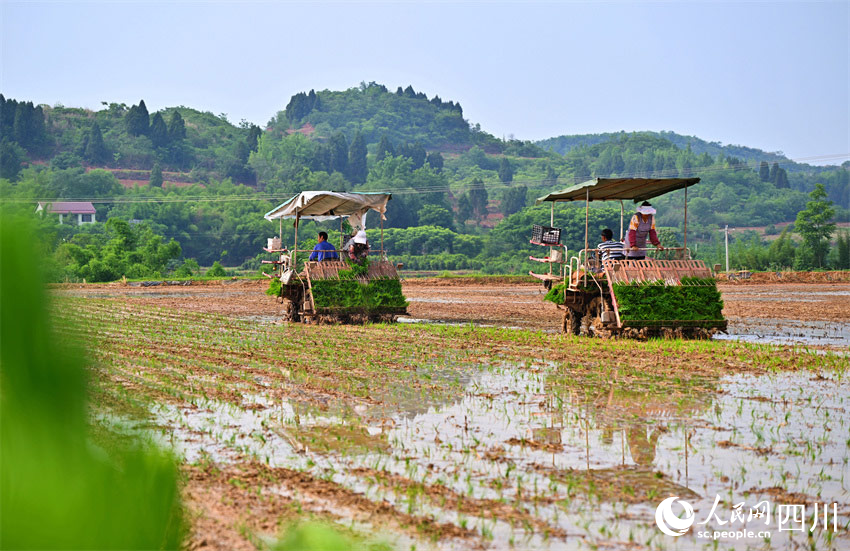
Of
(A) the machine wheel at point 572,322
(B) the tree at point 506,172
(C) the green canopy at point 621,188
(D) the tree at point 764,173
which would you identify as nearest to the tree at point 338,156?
(B) the tree at point 506,172

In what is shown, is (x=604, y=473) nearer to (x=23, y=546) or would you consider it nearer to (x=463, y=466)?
(x=463, y=466)

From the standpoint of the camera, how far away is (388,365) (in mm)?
11750

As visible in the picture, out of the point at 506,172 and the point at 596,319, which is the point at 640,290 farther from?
the point at 506,172

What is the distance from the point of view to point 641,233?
15070 millimetres

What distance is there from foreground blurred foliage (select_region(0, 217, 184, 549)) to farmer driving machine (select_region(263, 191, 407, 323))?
17.4 metres

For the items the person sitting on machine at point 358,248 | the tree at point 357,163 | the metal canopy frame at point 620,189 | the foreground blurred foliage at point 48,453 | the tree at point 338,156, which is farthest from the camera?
the tree at point 357,163

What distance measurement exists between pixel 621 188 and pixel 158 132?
133045 mm

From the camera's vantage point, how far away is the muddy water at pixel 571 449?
4801 mm

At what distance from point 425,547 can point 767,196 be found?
140 m

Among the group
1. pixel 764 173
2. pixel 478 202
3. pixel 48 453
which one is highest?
pixel 764 173

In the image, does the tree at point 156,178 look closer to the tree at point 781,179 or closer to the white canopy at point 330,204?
the white canopy at point 330,204

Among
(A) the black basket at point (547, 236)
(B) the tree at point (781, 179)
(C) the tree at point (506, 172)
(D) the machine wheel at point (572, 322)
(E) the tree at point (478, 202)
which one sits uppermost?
(C) the tree at point (506, 172)

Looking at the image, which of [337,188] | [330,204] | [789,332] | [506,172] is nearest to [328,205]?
[330,204]

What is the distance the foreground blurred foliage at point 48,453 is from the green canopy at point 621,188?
1362 cm
